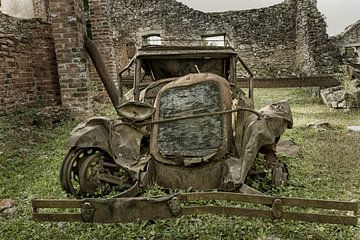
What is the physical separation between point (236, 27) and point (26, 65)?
13205 mm

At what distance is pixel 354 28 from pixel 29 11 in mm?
15330

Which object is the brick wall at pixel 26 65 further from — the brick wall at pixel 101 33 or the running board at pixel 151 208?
the running board at pixel 151 208

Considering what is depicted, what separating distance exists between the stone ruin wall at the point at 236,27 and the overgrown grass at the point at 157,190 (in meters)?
11.1

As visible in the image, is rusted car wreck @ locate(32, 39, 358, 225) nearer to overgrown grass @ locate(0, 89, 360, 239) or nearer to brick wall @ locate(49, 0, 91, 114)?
overgrown grass @ locate(0, 89, 360, 239)

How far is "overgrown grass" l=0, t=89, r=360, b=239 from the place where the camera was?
3059mm

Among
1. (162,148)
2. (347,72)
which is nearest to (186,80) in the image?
(162,148)

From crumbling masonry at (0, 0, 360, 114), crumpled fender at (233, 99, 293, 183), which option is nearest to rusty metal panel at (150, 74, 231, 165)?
crumpled fender at (233, 99, 293, 183)

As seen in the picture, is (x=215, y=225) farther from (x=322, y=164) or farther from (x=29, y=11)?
(x=29, y=11)

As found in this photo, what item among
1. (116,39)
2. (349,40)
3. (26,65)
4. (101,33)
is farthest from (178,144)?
(116,39)

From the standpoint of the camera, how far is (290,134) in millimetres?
7113

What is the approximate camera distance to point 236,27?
756 inches

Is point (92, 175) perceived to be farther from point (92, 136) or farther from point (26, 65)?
point (26, 65)

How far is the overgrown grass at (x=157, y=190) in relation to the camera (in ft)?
10.0

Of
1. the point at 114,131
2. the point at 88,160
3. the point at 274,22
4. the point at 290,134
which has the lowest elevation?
the point at 290,134
